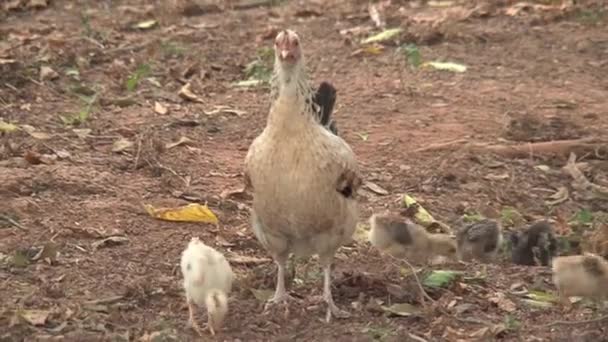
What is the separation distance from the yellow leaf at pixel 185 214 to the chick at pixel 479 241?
1.40m

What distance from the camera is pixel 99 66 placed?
10.5 m

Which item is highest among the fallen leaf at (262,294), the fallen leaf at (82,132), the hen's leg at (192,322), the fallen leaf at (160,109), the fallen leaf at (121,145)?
the hen's leg at (192,322)

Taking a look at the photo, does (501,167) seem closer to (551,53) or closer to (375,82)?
(375,82)

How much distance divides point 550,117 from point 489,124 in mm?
498

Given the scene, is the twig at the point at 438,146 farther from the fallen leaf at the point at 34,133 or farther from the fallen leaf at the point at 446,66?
the fallen leaf at the point at 34,133

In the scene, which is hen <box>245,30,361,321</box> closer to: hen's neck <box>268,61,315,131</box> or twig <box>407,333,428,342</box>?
hen's neck <box>268,61,315,131</box>

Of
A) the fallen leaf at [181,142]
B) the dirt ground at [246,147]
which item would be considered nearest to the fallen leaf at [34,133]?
the dirt ground at [246,147]

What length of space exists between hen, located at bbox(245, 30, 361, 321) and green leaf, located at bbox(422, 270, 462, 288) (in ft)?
1.83

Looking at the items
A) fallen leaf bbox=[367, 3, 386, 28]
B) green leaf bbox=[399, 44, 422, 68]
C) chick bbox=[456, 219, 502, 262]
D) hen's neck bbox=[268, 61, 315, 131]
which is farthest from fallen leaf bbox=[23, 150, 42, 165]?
fallen leaf bbox=[367, 3, 386, 28]

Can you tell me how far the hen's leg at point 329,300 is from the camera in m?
5.55

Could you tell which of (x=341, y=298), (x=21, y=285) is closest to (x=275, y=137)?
(x=341, y=298)

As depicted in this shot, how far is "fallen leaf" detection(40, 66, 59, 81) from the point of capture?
32.0ft

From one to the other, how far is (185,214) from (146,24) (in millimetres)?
5518

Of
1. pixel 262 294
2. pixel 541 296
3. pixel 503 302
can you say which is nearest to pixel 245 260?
pixel 262 294
